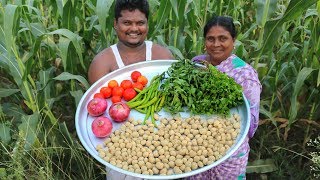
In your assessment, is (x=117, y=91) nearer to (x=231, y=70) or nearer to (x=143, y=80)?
(x=143, y=80)

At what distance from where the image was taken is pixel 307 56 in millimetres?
3191

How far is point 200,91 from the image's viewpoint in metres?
2.35

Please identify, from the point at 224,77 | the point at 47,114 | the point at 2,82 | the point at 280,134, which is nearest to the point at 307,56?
the point at 280,134

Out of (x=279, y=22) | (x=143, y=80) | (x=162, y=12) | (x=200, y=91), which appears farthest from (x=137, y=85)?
(x=279, y=22)

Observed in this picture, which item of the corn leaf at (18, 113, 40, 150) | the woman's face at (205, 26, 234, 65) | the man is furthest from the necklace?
the corn leaf at (18, 113, 40, 150)

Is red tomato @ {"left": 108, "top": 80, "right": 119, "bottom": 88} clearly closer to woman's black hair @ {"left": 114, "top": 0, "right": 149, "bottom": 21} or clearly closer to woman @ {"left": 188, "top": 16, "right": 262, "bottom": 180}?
woman's black hair @ {"left": 114, "top": 0, "right": 149, "bottom": 21}

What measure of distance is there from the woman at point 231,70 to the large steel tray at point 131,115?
121 mm

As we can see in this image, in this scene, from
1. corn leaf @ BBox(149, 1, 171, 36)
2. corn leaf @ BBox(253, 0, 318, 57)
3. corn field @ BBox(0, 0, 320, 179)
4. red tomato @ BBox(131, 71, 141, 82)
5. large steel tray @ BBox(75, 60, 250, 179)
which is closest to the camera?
large steel tray @ BBox(75, 60, 250, 179)

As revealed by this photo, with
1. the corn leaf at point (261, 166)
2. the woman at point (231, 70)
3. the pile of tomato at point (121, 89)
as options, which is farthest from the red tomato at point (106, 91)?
the corn leaf at point (261, 166)

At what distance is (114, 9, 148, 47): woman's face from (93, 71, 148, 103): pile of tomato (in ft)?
0.76

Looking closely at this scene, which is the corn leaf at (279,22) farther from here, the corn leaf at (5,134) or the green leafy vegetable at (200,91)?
the corn leaf at (5,134)

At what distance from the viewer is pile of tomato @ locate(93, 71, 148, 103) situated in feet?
7.82

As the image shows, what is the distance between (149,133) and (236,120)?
516mm

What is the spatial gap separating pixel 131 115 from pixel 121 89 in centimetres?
18
